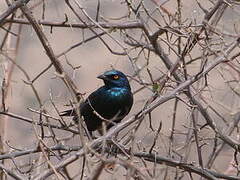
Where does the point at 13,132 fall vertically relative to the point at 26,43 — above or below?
below

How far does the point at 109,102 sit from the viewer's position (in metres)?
5.20

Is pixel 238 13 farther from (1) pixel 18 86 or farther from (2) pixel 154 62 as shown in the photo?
(1) pixel 18 86

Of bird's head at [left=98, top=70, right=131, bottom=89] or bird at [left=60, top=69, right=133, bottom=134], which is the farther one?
bird's head at [left=98, top=70, right=131, bottom=89]

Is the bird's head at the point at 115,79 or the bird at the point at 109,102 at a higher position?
the bird's head at the point at 115,79

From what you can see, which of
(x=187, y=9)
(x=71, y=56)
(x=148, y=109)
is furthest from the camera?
(x=71, y=56)

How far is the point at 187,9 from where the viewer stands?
4617mm

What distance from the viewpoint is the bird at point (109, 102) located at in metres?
5.11

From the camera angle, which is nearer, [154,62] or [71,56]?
[154,62]

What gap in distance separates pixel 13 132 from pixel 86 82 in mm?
1123

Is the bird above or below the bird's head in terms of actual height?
below

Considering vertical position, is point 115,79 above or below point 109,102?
above

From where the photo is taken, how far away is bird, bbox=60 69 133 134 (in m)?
5.11

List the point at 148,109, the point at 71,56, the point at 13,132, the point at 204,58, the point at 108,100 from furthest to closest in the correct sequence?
1. the point at 71,56
2. the point at 13,132
3. the point at 108,100
4. the point at 204,58
5. the point at 148,109

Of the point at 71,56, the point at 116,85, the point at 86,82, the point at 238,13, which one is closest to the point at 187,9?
the point at 238,13
